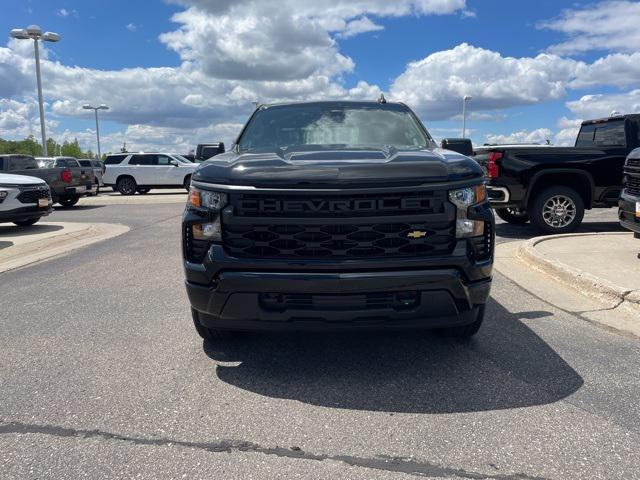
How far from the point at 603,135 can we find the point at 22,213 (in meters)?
11.4

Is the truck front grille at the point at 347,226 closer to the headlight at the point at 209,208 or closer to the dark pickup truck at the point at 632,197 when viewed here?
the headlight at the point at 209,208

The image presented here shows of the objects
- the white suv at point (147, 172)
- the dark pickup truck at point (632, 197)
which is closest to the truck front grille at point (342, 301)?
the dark pickup truck at point (632, 197)

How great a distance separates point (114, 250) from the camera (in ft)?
28.2

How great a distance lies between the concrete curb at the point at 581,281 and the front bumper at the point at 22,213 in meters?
9.52

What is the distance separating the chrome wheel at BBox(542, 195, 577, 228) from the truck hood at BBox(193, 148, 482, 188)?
6148mm

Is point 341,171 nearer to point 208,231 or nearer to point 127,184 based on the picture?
point 208,231

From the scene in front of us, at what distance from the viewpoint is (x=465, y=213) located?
319 centimetres

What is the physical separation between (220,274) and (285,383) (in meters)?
0.81

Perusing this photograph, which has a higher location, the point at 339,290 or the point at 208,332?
the point at 339,290

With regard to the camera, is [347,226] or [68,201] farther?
[68,201]

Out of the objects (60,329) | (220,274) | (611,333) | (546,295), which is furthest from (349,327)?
(546,295)

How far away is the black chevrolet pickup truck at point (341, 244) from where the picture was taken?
3086 mm

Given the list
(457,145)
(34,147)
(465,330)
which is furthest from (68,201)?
(34,147)

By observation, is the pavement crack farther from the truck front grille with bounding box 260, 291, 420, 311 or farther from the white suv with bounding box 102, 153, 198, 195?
the white suv with bounding box 102, 153, 198, 195
